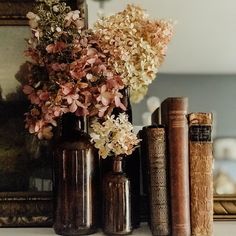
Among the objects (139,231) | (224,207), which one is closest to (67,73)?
(139,231)

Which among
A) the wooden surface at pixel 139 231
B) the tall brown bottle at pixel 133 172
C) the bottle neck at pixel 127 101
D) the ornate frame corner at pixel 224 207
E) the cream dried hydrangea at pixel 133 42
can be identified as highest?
the cream dried hydrangea at pixel 133 42

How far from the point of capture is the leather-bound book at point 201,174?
98 centimetres

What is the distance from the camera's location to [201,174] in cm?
99

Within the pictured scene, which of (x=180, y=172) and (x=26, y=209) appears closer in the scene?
(x=180, y=172)

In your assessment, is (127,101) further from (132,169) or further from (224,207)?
(224,207)

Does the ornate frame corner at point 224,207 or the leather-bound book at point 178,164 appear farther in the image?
the ornate frame corner at point 224,207

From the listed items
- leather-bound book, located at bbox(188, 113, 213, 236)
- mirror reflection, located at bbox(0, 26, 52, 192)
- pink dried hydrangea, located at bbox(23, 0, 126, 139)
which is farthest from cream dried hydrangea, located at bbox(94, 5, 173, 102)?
mirror reflection, located at bbox(0, 26, 52, 192)

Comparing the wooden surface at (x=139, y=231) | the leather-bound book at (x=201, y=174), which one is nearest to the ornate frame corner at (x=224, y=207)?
the wooden surface at (x=139, y=231)

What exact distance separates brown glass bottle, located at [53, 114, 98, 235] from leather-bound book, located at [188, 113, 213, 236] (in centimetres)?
21

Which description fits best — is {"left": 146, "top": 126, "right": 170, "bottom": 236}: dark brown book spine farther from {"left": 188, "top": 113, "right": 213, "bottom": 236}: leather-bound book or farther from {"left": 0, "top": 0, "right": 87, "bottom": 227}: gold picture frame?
{"left": 0, "top": 0, "right": 87, "bottom": 227}: gold picture frame

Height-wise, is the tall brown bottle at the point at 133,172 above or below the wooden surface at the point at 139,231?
above

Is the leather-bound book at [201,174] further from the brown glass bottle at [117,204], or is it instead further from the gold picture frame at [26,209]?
the gold picture frame at [26,209]

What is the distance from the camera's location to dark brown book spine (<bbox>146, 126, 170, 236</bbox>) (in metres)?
0.99

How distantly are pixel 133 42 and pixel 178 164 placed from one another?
27cm
